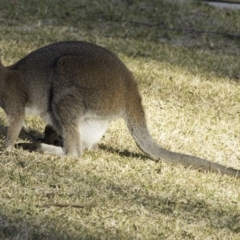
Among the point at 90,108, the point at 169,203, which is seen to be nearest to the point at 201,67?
the point at 90,108

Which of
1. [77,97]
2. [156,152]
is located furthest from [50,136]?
[156,152]

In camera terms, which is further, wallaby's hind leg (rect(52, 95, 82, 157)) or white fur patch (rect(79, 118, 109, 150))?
white fur patch (rect(79, 118, 109, 150))

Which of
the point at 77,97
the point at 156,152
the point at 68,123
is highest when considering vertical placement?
the point at 77,97

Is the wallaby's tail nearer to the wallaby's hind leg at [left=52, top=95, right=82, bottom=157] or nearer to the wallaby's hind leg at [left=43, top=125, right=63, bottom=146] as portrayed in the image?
the wallaby's hind leg at [left=52, top=95, right=82, bottom=157]

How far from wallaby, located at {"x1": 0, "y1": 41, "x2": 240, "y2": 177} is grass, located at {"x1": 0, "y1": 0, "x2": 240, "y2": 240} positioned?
0.14 m

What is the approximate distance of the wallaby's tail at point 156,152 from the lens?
217 inches

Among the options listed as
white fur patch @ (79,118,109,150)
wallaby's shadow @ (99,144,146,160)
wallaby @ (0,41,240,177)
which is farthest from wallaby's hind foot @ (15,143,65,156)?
wallaby's shadow @ (99,144,146,160)

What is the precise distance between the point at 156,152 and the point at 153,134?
81 cm

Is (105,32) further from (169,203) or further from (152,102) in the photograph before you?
(169,203)

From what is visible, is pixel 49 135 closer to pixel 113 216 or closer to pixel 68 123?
pixel 68 123

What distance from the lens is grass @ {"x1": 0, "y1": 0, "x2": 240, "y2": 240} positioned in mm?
4574

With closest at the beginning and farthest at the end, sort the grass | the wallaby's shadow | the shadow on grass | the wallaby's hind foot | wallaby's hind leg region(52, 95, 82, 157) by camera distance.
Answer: the shadow on grass < the grass < wallaby's hind leg region(52, 95, 82, 157) < the wallaby's hind foot < the wallaby's shadow

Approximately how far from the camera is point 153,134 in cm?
641

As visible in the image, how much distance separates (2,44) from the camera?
26.5 feet
